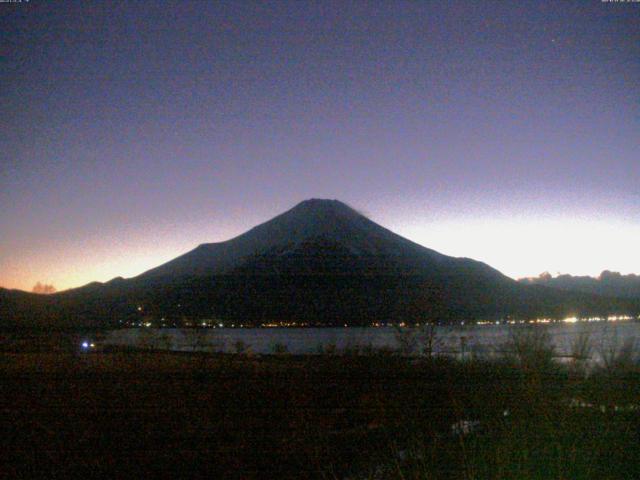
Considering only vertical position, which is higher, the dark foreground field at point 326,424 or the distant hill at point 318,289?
the distant hill at point 318,289

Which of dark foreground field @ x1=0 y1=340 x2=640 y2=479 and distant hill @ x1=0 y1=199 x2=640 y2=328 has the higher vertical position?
distant hill @ x1=0 y1=199 x2=640 y2=328

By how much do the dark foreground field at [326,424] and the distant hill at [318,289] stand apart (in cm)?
1570

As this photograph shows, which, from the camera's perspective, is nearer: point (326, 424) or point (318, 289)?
point (326, 424)

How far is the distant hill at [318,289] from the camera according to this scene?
46.6 metres

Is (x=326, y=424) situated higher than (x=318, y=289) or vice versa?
(x=318, y=289)

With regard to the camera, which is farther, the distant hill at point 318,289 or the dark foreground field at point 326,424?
the distant hill at point 318,289

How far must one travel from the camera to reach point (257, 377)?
1916 centimetres

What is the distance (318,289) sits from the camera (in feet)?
226

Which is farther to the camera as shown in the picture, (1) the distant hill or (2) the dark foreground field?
(1) the distant hill

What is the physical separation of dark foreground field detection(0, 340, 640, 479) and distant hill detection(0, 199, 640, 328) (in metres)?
15.7

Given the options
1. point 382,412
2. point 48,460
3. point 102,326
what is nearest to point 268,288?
point 102,326

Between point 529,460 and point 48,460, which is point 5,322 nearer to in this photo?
point 48,460

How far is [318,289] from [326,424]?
5717cm

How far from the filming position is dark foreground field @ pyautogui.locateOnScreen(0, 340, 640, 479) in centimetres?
586
